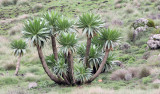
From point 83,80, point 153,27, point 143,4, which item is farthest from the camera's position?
point 143,4

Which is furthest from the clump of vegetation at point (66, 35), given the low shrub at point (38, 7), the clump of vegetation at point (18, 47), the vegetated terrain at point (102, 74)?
the low shrub at point (38, 7)

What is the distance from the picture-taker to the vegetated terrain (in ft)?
35.6

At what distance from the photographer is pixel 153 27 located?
72.5ft

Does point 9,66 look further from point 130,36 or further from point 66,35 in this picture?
point 130,36

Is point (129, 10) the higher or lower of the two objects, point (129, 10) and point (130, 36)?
the higher

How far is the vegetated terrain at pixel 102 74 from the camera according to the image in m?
10.8

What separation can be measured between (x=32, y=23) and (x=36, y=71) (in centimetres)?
739

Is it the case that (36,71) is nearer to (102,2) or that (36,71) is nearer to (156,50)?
(156,50)

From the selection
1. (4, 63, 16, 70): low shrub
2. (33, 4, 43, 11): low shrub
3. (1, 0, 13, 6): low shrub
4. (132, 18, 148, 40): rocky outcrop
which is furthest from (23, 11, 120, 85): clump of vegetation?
(1, 0, 13, 6): low shrub

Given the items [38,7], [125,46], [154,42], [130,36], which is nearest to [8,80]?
[125,46]

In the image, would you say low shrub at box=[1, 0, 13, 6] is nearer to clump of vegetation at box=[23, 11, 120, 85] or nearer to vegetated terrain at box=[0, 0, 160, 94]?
vegetated terrain at box=[0, 0, 160, 94]

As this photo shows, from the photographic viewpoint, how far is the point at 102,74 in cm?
1509

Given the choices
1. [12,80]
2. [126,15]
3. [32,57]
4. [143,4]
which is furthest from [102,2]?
[12,80]

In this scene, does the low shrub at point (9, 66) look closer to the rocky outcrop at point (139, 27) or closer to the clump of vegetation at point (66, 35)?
the clump of vegetation at point (66, 35)
